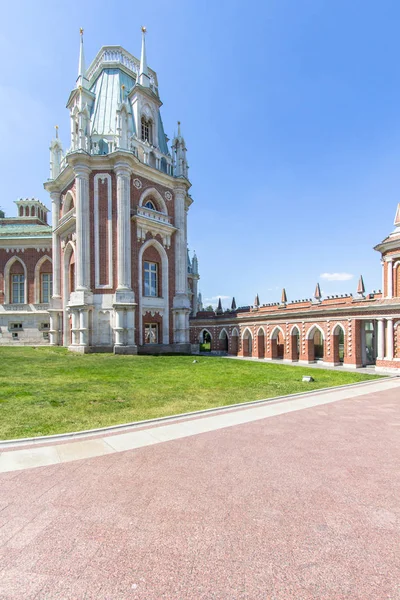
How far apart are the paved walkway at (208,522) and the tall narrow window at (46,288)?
37293 millimetres

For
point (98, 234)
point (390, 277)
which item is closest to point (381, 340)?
point (390, 277)

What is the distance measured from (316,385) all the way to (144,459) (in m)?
11.4

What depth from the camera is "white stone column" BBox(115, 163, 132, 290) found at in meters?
29.5

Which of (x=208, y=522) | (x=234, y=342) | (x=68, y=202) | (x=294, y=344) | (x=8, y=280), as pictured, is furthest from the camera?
(x=234, y=342)

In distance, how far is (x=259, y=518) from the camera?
4297 millimetres

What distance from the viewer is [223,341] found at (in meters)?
44.2

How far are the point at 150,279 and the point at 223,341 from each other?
15808 mm

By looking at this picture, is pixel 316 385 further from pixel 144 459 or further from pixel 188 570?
pixel 188 570

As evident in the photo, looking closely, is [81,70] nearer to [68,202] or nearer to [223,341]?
[68,202]

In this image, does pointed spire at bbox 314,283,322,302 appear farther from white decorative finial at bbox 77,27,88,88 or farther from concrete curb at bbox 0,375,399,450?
white decorative finial at bbox 77,27,88,88

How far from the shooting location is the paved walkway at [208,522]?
316 centimetres

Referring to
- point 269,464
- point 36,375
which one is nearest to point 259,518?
point 269,464

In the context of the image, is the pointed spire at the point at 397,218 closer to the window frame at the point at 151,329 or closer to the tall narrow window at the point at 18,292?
the window frame at the point at 151,329

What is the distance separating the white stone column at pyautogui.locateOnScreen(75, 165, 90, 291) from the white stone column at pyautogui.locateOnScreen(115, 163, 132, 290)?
2.88 m
